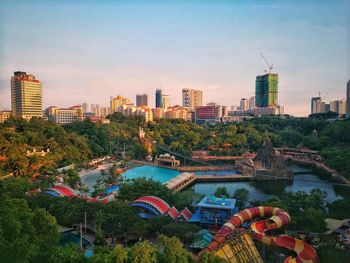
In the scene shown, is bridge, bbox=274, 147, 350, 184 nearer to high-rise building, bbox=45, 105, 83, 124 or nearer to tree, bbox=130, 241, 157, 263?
tree, bbox=130, 241, 157, 263

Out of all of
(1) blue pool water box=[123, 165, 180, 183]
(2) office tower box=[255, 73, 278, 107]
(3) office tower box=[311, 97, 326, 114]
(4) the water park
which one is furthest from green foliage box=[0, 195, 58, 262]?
(2) office tower box=[255, 73, 278, 107]

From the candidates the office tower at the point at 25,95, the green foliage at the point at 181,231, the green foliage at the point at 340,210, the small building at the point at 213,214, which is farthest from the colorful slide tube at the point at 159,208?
the office tower at the point at 25,95

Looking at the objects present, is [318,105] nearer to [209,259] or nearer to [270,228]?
[270,228]

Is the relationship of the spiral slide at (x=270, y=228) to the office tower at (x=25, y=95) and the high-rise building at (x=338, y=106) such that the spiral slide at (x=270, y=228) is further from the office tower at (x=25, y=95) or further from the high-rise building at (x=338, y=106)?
the high-rise building at (x=338, y=106)

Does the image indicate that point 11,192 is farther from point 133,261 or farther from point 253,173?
point 253,173

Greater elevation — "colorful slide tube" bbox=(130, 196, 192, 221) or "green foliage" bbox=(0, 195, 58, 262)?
"green foliage" bbox=(0, 195, 58, 262)

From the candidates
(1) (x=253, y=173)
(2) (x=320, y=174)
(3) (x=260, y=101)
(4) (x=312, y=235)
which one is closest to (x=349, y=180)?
(2) (x=320, y=174)
